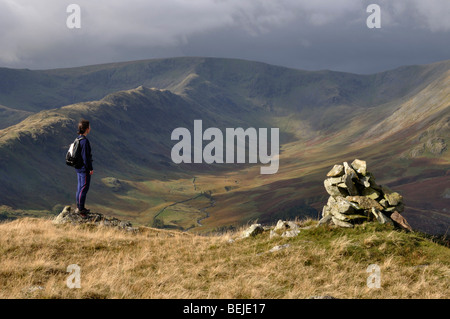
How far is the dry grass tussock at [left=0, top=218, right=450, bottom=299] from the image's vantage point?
1094 cm

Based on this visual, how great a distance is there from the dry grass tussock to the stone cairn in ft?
2.76

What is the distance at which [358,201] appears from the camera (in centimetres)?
1756

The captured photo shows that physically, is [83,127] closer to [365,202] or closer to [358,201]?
[358,201]

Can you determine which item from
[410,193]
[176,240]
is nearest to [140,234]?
[176,240]

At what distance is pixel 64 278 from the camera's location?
39.7 ft

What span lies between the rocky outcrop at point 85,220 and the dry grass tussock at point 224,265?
1.94 m

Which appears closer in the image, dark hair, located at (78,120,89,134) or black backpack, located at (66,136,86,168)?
dark hair, located at (78,120,89,134)

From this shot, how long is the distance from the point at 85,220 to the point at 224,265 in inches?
416

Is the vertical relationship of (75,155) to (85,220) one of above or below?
above

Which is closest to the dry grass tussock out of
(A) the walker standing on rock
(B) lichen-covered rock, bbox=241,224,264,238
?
(B) lichen-covered rock, bbox=241,224,264,238

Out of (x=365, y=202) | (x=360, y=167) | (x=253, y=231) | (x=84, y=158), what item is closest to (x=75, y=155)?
(x=84, y=158)

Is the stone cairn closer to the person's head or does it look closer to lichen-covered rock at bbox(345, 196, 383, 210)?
lichen-covered rock at bbox(345, 196, 383, 210)
